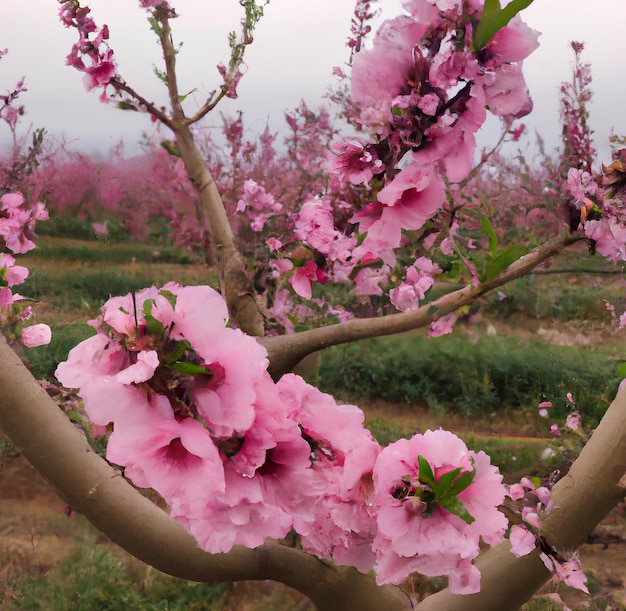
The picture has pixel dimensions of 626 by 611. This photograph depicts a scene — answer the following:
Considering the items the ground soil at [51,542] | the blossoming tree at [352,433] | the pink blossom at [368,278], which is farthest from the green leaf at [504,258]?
the ground soil at [51,542]

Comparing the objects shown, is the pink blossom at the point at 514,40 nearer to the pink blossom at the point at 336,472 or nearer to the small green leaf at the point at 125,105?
the pink blossom at the point at 336,472

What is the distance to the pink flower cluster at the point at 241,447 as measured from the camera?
0.38m

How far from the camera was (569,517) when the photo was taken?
768 millimetres

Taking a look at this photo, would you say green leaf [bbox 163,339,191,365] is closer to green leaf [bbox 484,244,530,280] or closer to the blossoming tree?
the blossoming tree

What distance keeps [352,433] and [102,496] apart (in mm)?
273

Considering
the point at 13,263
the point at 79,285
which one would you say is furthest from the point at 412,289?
the point at 79,285

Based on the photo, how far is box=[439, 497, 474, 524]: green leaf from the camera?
527 mm

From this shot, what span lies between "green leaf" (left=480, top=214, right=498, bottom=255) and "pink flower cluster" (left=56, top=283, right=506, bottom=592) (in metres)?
0.23

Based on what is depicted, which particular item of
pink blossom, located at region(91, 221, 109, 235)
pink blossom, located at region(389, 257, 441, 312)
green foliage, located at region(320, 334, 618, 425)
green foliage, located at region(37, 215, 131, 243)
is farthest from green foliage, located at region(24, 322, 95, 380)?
green foliage, located at region(320, 334, 618, 425)

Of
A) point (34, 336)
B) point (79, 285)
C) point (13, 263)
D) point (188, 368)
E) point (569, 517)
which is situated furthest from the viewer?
point (79, 285)

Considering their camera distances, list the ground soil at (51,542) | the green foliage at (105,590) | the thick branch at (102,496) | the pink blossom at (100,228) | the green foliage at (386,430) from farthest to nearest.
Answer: the pink blossom at (100,228), the green foliage at (386,430), the ground soil at (51,542), the green foliage at (105,590), the thick branch at (102,496)

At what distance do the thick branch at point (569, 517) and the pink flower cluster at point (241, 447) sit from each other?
0.23 m

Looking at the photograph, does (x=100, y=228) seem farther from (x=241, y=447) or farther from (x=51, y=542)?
(x=241, y=447)

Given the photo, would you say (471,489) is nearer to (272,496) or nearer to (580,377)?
(272,496)
